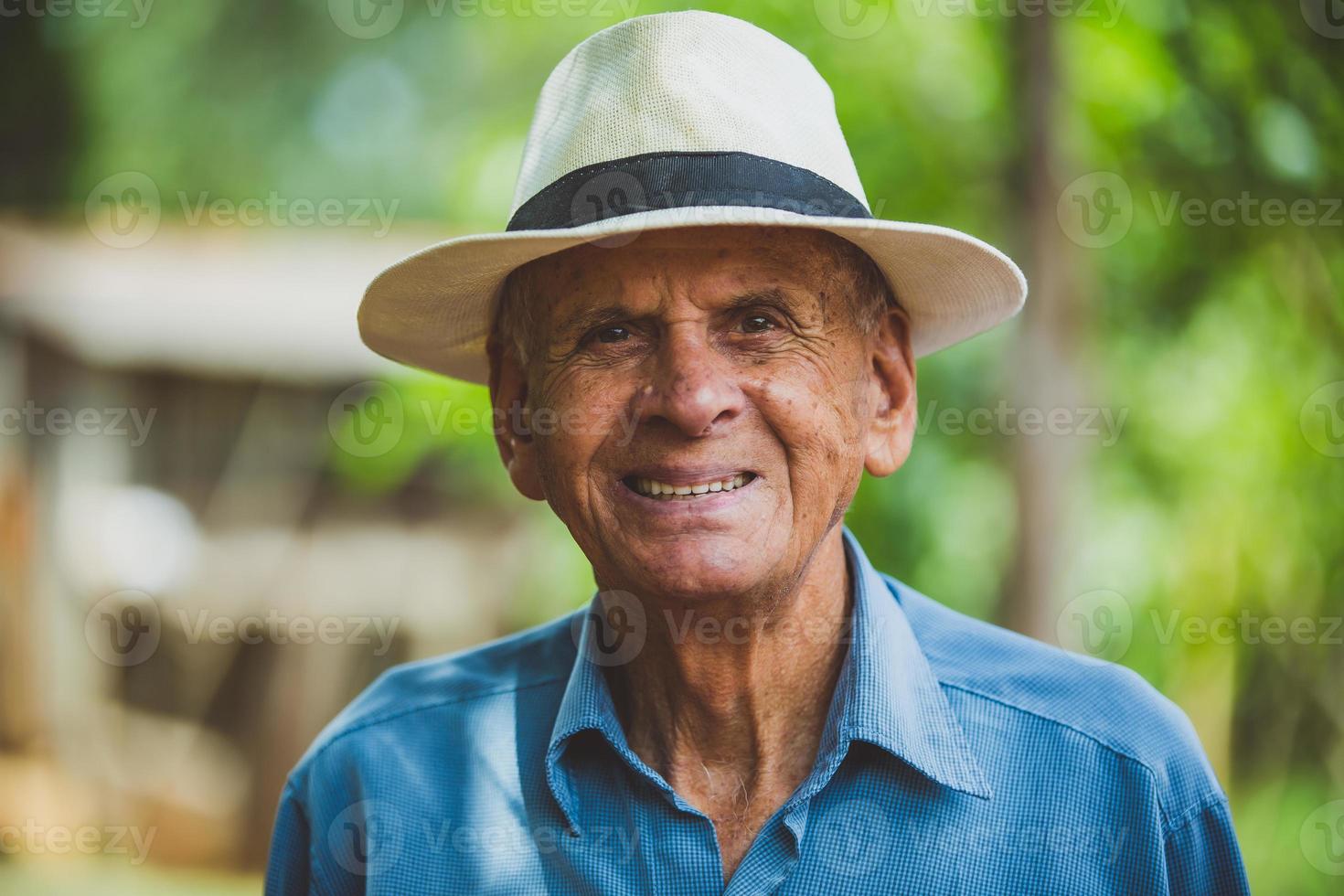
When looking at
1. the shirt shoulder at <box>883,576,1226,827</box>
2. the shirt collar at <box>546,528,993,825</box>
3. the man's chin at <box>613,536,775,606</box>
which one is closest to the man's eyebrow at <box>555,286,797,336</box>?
the man's chin at <box>613,536,775,606</box>

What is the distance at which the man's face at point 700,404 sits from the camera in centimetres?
183

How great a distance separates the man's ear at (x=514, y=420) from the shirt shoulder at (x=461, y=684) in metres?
0.32

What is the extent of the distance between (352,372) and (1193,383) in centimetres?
476

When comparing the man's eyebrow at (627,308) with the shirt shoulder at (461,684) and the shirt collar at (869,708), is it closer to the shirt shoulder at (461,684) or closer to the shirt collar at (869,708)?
A: the shirt collar at (869,708)

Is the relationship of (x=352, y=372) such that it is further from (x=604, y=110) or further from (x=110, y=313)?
(x=604, y=110)

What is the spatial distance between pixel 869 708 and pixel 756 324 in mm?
637

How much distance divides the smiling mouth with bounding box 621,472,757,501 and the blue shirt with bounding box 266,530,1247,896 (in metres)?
0.35

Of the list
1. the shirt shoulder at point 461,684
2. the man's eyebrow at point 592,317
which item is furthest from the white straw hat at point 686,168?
the shirt shoulder at point 461,684

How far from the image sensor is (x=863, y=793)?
73.8 inches

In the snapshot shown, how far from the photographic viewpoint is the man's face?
183 cm

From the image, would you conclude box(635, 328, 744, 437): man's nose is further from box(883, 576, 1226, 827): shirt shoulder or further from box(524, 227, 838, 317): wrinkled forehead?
box(883, 576, 1226, 827): shirt shoulder

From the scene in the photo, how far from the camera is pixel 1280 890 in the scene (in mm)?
4824

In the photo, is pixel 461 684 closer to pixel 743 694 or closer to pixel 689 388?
pixel 743 694

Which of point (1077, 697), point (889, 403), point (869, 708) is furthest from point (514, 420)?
point (1077, 697)
